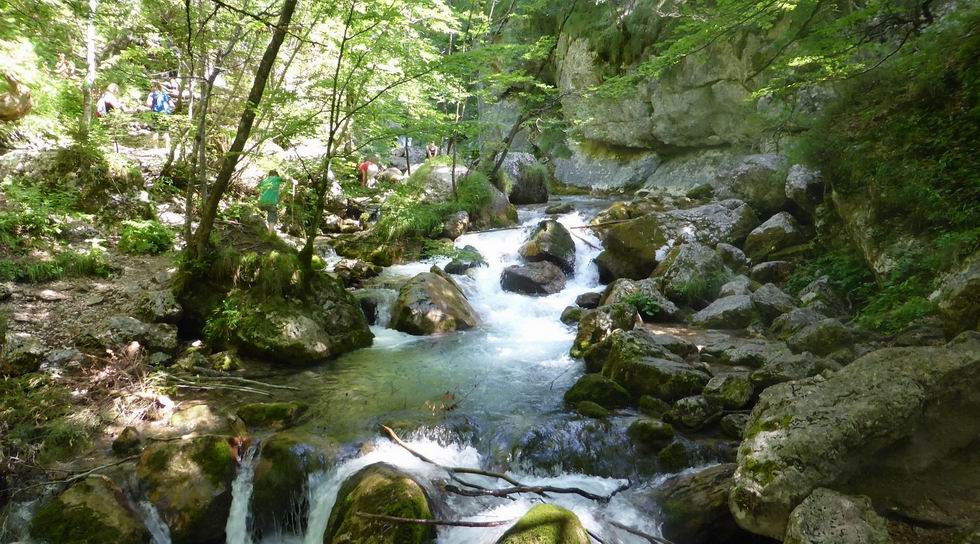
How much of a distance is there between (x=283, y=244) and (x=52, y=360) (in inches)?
170

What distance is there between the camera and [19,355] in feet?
17.3

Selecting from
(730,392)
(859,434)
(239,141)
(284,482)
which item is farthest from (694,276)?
(239,141)

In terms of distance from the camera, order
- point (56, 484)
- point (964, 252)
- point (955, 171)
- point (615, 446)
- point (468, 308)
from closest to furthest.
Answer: point (56, 484), point (964, 252), point (615, 446), point (955, 171), point (468, 308)

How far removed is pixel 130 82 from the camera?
9320 millimetres

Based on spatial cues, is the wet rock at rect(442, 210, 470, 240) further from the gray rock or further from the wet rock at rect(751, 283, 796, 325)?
the gray rock

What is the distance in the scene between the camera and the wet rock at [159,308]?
270 inches

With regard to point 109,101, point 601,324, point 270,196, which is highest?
point 109,101

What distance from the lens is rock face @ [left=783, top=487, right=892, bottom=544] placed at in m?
2.78

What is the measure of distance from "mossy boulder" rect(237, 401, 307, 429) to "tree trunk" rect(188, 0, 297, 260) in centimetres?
329

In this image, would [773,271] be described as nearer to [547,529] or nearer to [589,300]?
[589,300]

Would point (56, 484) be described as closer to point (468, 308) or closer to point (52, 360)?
point (52, 360)

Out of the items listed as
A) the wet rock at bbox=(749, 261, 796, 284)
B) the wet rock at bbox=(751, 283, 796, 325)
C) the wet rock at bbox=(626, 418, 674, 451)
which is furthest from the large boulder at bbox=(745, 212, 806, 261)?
the wet rock at bbox=(626, 418, 674, 451)

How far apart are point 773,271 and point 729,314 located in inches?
77.5

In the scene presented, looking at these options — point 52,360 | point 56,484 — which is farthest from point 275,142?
point 56,484
